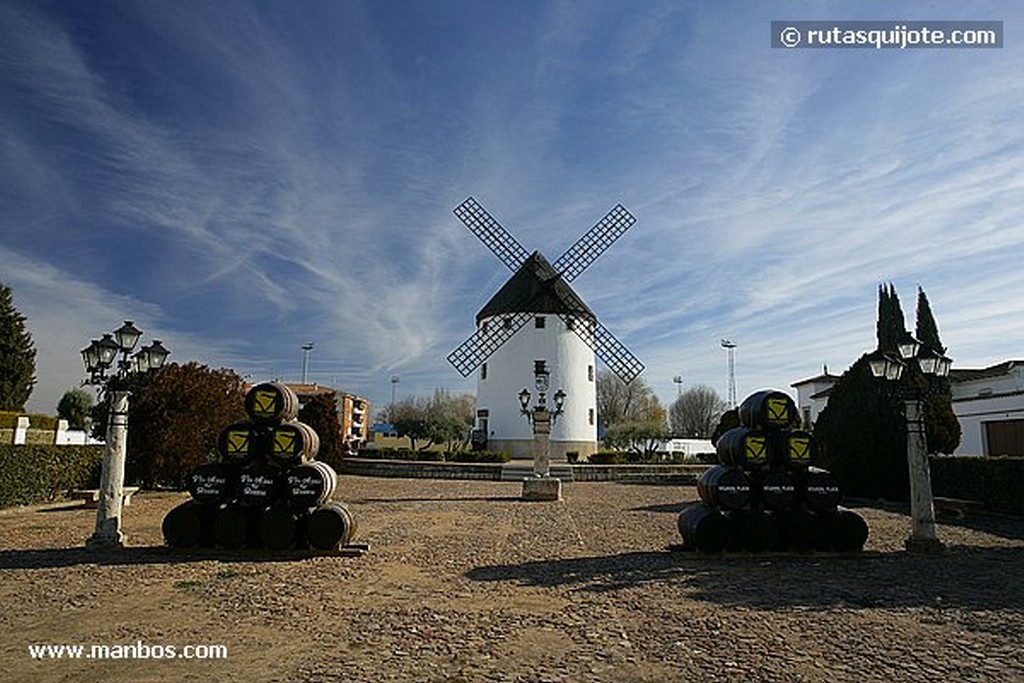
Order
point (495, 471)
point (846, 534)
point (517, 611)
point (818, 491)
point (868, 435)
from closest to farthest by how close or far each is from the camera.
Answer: point (517, 611) → point (846, 534) → point (818, 491) → point (868, 435) → point (495, 471)

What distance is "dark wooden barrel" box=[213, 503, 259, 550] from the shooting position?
9281 millimetres

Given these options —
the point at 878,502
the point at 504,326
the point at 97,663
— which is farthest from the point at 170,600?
the point at 504,326

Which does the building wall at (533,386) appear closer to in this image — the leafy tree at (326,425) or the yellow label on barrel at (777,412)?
the leafy tree at (326,425)

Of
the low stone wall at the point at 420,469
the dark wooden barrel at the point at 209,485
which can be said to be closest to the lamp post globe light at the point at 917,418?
the dark wooden barrel at the point at 209,485

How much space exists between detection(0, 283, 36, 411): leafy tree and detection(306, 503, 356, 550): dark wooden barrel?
30.2 meters

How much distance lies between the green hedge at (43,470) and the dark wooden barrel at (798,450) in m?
15.1

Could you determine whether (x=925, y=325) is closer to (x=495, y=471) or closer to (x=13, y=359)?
(x=495, y=471)

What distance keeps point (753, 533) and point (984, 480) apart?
1039 centimetres

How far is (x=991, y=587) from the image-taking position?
306 inches

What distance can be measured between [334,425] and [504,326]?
422 inches

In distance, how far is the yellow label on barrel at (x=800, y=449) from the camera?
32.7 ft

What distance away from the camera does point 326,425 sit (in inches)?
1096

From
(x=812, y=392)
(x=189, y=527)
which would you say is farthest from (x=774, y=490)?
(x=812, y=392)

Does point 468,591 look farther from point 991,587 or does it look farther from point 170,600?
point 991,587
